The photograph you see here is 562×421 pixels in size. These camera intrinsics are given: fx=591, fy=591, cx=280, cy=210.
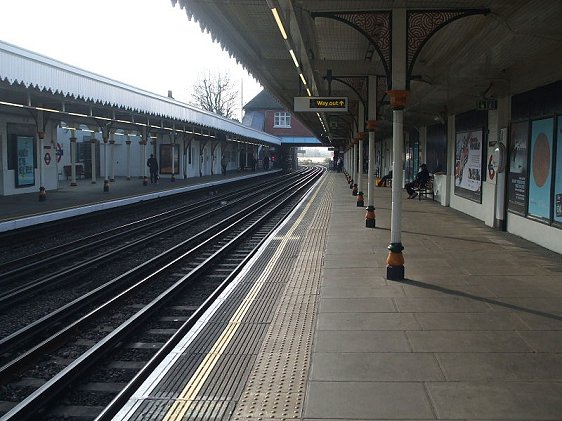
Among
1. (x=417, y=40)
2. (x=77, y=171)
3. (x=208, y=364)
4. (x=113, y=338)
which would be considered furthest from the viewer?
(x=77, y=171)

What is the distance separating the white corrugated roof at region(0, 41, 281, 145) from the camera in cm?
1455

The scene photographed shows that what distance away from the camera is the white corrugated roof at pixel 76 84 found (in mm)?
14555

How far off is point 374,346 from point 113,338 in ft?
9.88

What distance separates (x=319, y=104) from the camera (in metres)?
14.3

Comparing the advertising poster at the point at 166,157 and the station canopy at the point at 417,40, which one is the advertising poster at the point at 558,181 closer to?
the station canopy at the point at 417,40

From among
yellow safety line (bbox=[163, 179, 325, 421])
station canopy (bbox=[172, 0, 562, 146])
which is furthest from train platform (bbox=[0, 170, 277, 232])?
yellow safety line (bbox=[163, 179, 325, 421])

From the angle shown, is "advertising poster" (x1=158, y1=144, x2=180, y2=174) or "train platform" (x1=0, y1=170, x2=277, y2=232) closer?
"train platform" (x1=0, y1=170, x2=277, y2=232)

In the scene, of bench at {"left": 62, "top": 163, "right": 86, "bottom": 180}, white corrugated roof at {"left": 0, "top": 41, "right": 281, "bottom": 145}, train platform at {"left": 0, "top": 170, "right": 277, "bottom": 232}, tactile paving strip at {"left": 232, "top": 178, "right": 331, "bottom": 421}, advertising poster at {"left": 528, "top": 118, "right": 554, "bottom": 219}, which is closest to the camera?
tactile paving strip at {"left": 232, "top": 178, "right": 331, "bottom": 421}

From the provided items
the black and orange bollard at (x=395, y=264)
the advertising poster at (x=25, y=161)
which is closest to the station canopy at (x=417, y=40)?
the black and orange bollard at (x=395, y=264)

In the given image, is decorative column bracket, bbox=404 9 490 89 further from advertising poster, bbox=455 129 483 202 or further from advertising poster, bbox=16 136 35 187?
advertising poster, bbox=16 136 35 187

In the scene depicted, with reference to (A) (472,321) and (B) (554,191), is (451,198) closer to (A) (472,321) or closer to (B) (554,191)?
(B) (554,191)

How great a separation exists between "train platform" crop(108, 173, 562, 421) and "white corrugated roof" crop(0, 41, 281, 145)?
9.34m

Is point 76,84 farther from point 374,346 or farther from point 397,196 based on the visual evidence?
point 374,346

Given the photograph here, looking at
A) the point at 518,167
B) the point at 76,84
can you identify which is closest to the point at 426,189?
the point at 518,167
